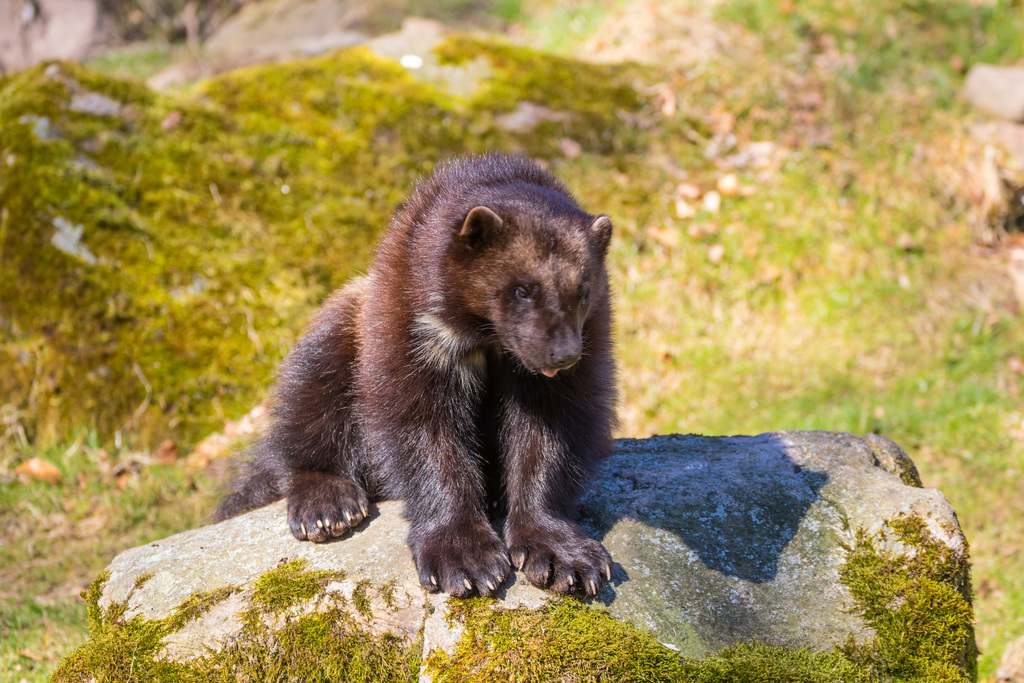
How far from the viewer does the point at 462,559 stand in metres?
3.39

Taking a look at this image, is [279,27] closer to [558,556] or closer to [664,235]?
[664,235]

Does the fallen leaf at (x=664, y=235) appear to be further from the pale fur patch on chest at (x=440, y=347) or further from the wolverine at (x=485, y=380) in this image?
the pale fur patch on chest at (x=440, y=347)

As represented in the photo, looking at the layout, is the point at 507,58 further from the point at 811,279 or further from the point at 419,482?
the point at 419,482

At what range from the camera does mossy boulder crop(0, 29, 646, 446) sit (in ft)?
22.1

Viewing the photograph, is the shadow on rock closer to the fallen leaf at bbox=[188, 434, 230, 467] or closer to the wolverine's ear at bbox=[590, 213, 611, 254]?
the wolverine's ear at bbox=[590, 213, 611, 254]

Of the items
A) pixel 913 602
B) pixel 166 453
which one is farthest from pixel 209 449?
pixel 913 602

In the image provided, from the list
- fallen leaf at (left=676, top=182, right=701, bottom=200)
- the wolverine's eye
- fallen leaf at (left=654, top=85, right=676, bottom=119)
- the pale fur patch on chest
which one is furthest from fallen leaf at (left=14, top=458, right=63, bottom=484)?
fallen leaf at (left=654, top=85, right=676, bottom=119)

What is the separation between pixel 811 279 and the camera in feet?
26.9

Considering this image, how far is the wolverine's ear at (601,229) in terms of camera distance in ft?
11.5

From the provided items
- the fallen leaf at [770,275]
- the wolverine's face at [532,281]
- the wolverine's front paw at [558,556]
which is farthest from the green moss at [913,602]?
the fallen leaf at [770,275]

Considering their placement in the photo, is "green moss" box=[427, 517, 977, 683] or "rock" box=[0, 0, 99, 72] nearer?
"green moss" box=[427, 517, 977, 683]

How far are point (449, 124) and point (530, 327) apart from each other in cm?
600

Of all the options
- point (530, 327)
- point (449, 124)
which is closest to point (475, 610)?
point (530, 327)

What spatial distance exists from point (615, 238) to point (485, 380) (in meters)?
5.07
